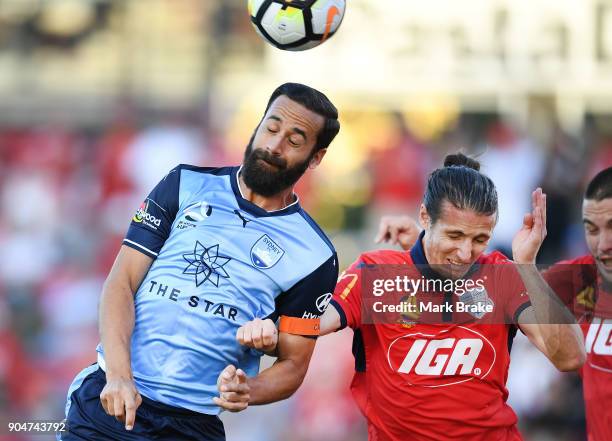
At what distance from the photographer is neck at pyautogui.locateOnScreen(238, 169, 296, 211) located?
16.2 feet

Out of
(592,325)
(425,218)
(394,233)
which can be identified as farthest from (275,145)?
(592,325)

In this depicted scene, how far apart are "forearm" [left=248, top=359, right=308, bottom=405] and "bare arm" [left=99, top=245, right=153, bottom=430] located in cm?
50

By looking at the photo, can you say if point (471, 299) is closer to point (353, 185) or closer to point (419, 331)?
point (419, 331)

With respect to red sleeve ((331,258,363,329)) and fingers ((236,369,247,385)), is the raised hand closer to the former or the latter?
red sleeve ((331,258,363,329))

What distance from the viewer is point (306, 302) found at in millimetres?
4781

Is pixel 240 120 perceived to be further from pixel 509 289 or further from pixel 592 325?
pixel 509 289

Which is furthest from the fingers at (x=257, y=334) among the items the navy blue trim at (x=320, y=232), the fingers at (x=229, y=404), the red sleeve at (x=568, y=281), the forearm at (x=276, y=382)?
the red sleeve at (x=568, y=281)

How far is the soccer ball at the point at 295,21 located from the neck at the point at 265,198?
1.02 m

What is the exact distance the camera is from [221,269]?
15.6 feet

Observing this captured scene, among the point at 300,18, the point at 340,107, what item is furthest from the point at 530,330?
the point at 340,107

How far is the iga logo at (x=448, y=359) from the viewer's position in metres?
4.92

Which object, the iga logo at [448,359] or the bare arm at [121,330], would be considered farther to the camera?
the iga logo at [448,359]

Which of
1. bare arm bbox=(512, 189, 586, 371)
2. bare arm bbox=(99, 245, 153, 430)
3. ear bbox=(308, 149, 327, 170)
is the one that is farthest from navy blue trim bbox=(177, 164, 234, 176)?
bare arm bbox=(512, 189, 586, 371)

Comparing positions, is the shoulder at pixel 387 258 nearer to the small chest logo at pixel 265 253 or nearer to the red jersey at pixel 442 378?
the red jersey at pixel 442 378
